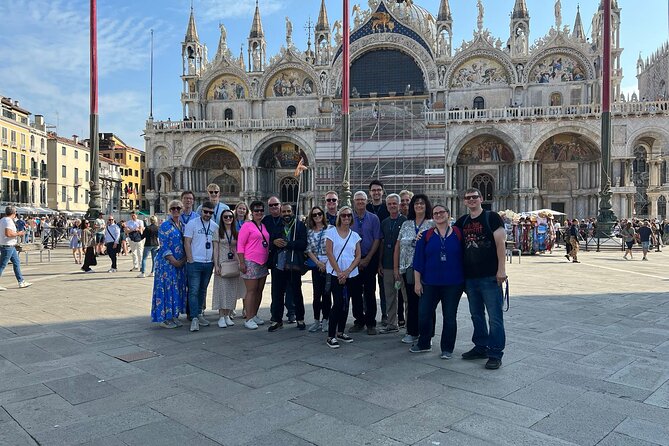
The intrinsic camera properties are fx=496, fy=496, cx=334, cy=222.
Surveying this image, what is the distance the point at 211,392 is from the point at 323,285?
2388 mm

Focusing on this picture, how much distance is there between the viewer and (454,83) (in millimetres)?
35219

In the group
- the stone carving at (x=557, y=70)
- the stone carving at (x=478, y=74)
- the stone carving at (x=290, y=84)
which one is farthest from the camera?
the stone carving at (x=290, y=84)

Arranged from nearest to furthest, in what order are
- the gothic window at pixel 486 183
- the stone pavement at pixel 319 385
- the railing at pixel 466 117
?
1. the stone pavement at pixel 319 385
2. the railing at pixel 466 117
3. the gothic window at pixel 486 183

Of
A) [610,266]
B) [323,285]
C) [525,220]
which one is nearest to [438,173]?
[525,220]

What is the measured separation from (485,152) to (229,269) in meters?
31.0

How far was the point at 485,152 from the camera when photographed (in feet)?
114

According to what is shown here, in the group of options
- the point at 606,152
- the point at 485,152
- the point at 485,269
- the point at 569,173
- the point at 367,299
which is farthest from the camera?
the point at 485,152

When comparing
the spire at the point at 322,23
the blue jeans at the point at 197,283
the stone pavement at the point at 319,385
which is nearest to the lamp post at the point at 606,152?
the stone pavement at the point at 319,385

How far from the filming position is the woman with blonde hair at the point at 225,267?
6656 mm

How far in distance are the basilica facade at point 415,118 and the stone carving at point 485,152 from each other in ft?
0.24

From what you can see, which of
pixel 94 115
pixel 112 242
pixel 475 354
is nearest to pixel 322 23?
pixel 94 115

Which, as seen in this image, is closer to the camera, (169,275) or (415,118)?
(169,275)

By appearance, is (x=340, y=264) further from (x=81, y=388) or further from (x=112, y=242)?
(x=112, y=242)

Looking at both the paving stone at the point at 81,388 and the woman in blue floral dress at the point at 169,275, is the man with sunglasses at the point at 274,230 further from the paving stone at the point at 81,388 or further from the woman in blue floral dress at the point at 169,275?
the paving stone at the point at 81,388
